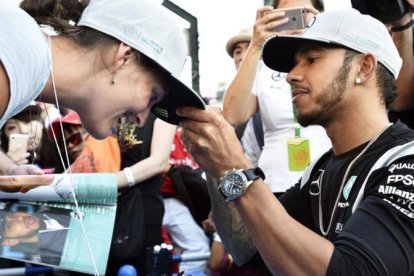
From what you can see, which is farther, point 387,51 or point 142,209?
point 142,209

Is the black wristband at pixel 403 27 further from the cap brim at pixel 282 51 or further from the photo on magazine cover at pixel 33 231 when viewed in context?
the photo on magazine cover at pixel 33 231

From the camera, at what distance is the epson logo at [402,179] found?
1.80 m

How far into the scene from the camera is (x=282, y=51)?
2451mm

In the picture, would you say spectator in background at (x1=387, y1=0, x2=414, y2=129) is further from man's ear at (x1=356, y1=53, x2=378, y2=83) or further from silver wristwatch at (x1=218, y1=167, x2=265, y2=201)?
silver wristwatch at (x1=218, y1=167, x2=265, y2=201)

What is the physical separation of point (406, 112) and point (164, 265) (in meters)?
1.32

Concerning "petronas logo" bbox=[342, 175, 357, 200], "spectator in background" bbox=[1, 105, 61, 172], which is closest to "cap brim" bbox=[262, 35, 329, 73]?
"petronas logo" bbox=[342, 175, 357, 200]

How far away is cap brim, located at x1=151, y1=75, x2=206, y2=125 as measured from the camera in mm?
1817

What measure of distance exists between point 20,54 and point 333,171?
3.86ft

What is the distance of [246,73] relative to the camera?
Answer: 295 centimetres

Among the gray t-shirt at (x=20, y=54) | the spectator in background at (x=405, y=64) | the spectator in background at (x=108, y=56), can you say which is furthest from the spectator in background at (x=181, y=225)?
the gray t-shirt at (x=20, y=54)

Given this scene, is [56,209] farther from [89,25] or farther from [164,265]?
[89,25]

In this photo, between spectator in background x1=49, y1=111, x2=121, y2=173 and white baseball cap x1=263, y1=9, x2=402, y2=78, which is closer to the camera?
white baseball cap x1=263, y1=9, x2=402, y2=78

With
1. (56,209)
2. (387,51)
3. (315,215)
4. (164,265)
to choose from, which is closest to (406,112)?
(387,51)

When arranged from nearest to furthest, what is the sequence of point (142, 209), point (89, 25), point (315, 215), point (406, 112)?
point (89, 25)
point (315, 215)
point (406, 112)
point (142, 209)
